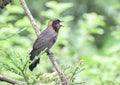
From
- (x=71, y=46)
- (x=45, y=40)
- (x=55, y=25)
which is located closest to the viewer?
(x=45, y=40)

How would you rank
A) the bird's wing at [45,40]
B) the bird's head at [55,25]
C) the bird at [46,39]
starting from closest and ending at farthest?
the bird at [46,39], the bird's wing at [45,40], the bird's head at [55,25]

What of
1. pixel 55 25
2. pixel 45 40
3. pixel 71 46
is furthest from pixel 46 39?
pixel 71 46

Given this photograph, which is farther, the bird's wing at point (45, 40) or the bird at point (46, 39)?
the bird's wing at point (45, 40)

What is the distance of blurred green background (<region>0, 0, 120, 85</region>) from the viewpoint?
6.43ft

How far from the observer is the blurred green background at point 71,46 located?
196 cm

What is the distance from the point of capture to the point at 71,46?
23.6ft

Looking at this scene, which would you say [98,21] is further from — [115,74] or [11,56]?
[11,56]

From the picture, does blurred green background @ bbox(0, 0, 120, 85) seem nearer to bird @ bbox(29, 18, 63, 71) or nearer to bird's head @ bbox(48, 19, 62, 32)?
bird @ bbox(29, 18, 63, 71)

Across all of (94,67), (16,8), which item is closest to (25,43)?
(16,8)

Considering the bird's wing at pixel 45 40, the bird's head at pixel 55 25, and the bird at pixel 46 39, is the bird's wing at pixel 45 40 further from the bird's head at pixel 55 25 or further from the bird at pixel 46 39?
the bird's head at pixel 55 25

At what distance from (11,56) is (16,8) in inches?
170

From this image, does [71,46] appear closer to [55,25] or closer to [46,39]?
[55,25]

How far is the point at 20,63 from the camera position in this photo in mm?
1874

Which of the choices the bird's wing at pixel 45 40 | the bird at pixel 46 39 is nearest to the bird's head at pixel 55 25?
the bird at pixel 46 39
